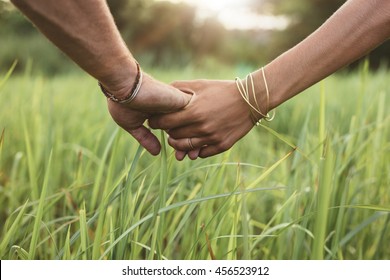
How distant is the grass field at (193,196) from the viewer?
2.62 feet

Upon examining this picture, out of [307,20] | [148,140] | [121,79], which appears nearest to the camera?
[121,79]

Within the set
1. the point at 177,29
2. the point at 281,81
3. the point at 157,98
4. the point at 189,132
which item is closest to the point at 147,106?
the point at 157,98

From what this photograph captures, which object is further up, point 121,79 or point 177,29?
point 177,29

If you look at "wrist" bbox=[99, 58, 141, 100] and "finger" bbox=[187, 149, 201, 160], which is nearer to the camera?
"wrist" bbox=[99, 58, 141, 100]

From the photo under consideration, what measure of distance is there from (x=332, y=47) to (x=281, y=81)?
11 cm

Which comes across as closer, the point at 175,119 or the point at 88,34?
the point at 88,34

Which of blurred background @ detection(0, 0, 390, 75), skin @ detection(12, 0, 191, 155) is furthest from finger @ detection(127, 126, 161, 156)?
blurred background @ detection(0, 0, 390, 75)

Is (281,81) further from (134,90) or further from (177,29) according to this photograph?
(177,29)

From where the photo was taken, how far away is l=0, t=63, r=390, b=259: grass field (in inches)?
31.4

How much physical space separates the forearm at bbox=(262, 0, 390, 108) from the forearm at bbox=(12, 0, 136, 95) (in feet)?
0.92

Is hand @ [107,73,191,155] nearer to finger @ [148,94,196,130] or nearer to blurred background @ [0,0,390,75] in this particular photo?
finger @ [148,94,196,130]

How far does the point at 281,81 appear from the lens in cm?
98

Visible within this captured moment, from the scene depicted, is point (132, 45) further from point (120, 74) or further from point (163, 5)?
point (120, 74)
